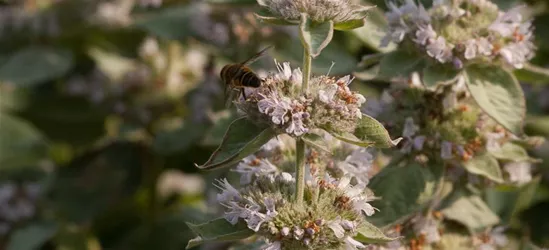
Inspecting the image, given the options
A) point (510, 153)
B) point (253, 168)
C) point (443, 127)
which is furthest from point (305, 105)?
point (510, 153)

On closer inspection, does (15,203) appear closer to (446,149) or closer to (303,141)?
(446,149)

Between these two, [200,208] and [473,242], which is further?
[200,208]

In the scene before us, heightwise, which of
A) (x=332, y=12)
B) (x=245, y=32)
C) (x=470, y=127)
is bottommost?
(x=245, y=32)

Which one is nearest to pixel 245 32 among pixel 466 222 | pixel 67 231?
pixel 67 231

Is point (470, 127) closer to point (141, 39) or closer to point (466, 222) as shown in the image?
point (466, 222)

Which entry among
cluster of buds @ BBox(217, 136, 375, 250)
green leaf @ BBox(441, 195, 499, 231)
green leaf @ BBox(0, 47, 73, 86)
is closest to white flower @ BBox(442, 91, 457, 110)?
green leaf @ BBox(441, 195, 499, 231)

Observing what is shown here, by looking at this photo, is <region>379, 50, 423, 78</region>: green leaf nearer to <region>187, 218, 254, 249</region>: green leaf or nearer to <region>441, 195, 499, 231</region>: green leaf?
<region>441, 195, 499, 231</region>: green leaf

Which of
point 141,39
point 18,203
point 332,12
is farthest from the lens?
point 141,39

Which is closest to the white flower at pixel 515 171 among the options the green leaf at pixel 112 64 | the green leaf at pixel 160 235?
the green leaf at pixel 160 235
